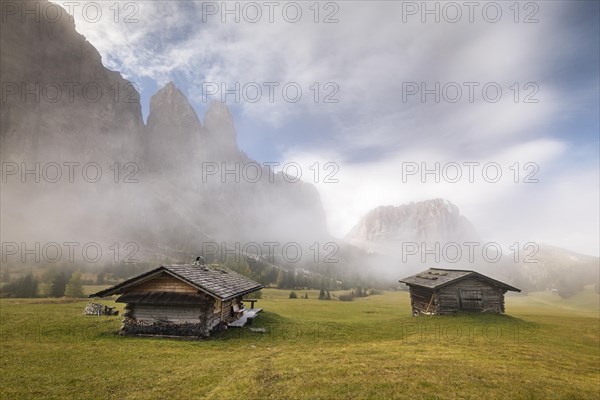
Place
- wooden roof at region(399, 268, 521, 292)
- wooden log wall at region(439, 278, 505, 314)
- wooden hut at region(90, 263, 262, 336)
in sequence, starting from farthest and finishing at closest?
wooden log wall at region(439, 278, 505, 314), wooden roof at region(399, 268, 521, 292), wooden hut at region(90, 263, 262, 336)

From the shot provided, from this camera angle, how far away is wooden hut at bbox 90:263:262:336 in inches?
816

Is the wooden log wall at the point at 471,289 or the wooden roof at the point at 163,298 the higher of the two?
the wooden roof at the point at 163,298

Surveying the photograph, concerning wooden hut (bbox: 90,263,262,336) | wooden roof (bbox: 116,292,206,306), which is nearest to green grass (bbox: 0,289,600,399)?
wooden hut (bbox: 90,263,262,336)

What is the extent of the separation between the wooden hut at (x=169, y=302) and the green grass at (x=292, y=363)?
4.51 ft

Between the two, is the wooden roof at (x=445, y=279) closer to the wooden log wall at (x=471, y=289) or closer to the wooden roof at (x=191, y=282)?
the wooden log wall at (x=471, y=289)

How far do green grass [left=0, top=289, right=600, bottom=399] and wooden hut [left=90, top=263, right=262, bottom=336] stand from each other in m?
1.37

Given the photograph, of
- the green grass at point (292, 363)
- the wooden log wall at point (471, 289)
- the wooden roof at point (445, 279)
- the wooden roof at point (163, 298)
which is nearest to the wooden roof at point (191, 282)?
the wooden roof at point (163, 298)

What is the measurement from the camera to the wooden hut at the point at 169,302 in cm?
2072

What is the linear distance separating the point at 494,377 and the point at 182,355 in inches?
597

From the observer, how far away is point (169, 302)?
20703mm

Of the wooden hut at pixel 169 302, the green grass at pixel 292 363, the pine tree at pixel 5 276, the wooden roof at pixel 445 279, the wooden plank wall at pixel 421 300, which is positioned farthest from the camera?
the pine tree at pixel 5 276

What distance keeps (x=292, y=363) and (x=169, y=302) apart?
10545 mm

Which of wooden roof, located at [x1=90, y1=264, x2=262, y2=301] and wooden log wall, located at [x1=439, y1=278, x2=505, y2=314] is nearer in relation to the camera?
wooden roof, located at [x1=90, y1=264, x2=262, y2=301]

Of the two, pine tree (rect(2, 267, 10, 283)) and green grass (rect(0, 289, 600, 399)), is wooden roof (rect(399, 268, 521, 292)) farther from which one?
pine tree (rect(2, 267, 10, 283))
